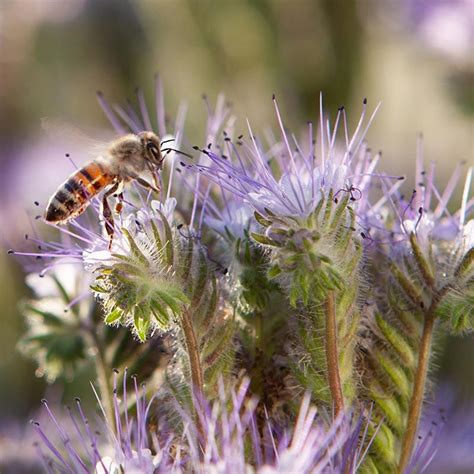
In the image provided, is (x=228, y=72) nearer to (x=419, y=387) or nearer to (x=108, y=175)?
(x=108, y=175)

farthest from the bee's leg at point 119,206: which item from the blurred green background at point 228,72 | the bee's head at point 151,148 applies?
the blurred green background at point 228,72

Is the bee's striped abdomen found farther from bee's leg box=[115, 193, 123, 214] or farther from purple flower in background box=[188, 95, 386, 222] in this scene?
purple flower in background box=[188, 95, 386, 222]

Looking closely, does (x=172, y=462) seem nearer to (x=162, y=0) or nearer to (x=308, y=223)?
(x=308, y=223)

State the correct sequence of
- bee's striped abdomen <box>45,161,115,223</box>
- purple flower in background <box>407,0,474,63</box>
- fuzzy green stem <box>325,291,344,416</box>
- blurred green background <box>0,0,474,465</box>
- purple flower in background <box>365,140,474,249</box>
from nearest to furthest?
fuzzy green stem <box>325,291,344,416</box> → purple flower in background <box>365,140,474,249</box> → bee's striped abdomen <box>45,161,115,223</box> → blurred green background <box>0,0,474,465</box> → purple flower in background <box>407,0,474,63</box>

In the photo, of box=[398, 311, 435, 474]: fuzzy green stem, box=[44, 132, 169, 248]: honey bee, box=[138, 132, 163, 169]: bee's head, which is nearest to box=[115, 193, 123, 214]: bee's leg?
box=[44, 132, 169, 248]: honey bee

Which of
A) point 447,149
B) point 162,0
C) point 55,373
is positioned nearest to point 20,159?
point 162,0

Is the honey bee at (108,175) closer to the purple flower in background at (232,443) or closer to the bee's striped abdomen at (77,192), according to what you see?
the bee's striped abdomen at (77,192)

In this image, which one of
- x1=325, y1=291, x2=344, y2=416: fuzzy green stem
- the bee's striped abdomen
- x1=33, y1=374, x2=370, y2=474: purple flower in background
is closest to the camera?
x1=33, y1=374, x2=370, y2=474: purple flower in background

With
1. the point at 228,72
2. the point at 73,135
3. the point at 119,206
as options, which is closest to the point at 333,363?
the point at 119,206
